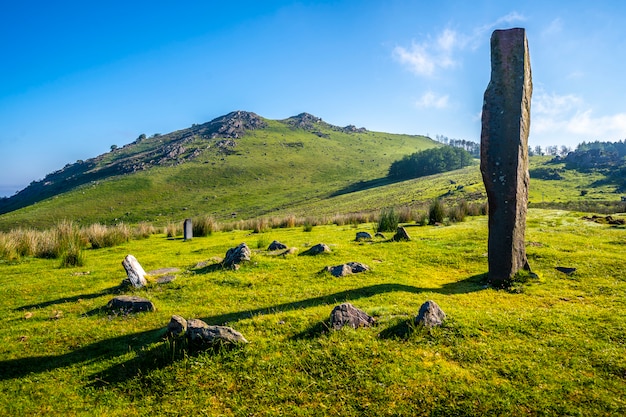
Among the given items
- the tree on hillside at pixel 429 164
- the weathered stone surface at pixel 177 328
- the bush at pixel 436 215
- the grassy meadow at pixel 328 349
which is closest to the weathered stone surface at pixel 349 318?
the grassy meadow at pixel 328 349

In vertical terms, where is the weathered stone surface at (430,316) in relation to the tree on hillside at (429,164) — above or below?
below

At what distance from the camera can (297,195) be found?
292 feet

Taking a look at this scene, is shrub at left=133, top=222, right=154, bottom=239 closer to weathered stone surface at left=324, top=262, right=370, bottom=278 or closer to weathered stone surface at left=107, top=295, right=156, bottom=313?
weathered stone surface at left=107, top=295, right=156, bottom=313

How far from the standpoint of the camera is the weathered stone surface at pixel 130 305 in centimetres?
741

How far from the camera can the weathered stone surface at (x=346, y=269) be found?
31.0 feet

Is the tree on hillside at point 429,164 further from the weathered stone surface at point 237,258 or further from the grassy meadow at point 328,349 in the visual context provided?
the grassy meadow at point 328,349

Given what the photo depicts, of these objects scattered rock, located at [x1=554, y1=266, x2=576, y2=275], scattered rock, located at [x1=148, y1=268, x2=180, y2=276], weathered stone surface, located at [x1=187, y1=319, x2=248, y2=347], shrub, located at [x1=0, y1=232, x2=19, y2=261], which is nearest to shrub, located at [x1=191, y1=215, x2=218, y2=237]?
shrub, located at [x1=0, y1=232, x2=19, y2=261]

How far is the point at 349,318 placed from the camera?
601cm


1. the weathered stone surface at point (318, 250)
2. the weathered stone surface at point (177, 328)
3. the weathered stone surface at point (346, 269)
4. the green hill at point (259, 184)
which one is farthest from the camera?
the green hill at point (259, 184)

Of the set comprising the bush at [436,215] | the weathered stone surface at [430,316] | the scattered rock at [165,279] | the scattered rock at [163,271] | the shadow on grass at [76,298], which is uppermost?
the bush at [436,215]

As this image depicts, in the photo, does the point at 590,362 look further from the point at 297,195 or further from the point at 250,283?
the point at 297,195

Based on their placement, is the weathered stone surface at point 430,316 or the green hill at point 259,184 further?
the green hill at point 259,184

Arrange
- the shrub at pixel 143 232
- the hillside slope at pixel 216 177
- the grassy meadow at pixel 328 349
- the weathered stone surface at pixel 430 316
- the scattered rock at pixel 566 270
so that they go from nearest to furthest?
the grassy meadow at pixel 328 349 < the weathered stone surface at pixel 430 316 < the scattered rock at pixel 566 270 < the shrub at pixel 143 232 < the hillside slope at pixel 216 177

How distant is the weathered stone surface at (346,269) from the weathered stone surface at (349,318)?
10.4ft
